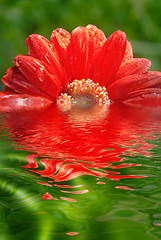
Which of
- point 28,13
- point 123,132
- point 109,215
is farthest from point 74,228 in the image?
point 28,13

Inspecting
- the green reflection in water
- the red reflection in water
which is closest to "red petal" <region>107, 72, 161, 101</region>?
the red reflection in water

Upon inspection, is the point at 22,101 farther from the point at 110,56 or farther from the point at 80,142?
the point at 80,142

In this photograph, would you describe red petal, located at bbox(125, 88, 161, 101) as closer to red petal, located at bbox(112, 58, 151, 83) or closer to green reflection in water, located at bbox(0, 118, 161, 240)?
red petal, located at bbox(112, 58, 151, 83)

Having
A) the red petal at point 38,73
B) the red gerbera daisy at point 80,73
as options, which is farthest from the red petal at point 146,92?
the red petal at point 38,73

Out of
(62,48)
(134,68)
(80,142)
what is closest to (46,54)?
(62,48)

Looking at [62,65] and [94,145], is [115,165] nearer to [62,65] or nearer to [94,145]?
[94,145]

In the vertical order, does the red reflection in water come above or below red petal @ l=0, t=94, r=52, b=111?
below

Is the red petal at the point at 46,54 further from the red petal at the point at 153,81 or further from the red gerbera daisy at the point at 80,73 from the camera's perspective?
the red petal at the point at 153,81
